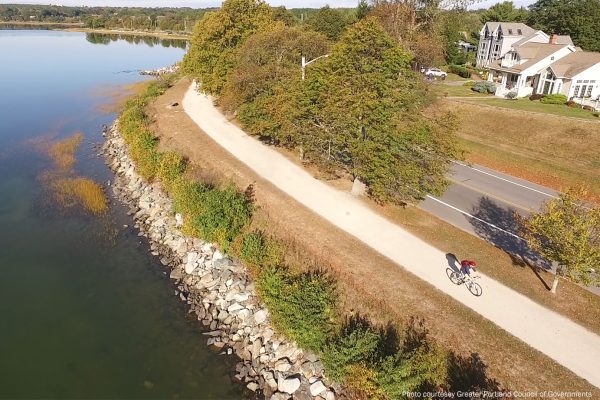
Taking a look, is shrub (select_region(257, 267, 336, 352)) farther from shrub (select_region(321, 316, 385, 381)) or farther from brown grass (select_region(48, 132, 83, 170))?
brown grass (select_region(48, 132, 83, 170))

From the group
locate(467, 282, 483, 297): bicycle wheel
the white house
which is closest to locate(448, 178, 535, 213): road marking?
locate(467, 282, 483, 297): bicycle wheel

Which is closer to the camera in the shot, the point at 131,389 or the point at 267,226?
the point at 131,389

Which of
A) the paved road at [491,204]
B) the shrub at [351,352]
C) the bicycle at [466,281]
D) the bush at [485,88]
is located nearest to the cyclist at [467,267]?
the bicycle at [466,281]

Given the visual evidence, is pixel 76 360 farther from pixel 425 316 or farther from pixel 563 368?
pixel 563 368

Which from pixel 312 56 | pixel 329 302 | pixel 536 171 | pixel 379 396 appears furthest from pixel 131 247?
pixel 536 171

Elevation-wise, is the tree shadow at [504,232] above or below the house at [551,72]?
below

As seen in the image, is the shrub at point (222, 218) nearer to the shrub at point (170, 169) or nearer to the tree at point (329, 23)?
the shrub at point (170, 169)
